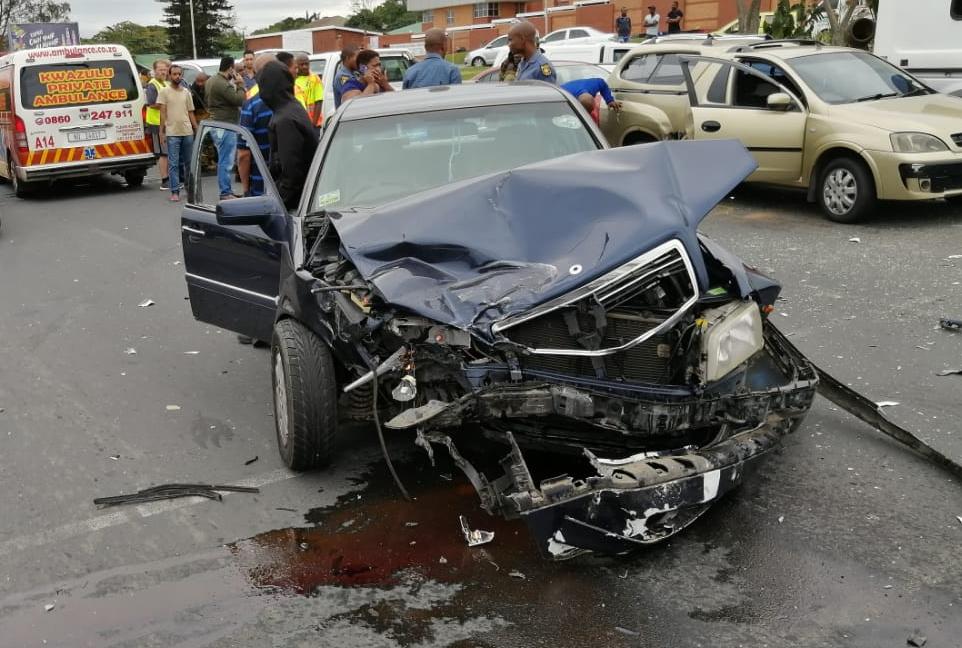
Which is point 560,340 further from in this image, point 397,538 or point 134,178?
point 134,178

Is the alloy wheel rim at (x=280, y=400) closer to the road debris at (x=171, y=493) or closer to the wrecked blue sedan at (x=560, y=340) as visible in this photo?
the wrecked blue sedan at (x=560, y=340)

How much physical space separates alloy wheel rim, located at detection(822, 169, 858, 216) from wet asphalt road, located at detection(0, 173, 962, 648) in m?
2.93

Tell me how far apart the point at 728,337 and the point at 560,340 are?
25.9 inches

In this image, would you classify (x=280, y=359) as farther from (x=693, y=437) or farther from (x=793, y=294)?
(x=793, y=294)

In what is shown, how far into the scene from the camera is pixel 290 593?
146 inches

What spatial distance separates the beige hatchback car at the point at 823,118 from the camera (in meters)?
9.24

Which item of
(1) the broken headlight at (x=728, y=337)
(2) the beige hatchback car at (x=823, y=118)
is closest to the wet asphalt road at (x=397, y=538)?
(1) the broken headlight at (x=728, y=337)

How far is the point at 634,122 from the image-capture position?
1162 centimetres

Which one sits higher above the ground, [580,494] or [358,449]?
[580,494]

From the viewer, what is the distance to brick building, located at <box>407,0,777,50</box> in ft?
152

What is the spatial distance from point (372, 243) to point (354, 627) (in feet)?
5.53

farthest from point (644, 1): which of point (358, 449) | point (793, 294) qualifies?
point (358, 449)

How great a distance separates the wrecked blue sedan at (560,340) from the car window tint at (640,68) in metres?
7.70

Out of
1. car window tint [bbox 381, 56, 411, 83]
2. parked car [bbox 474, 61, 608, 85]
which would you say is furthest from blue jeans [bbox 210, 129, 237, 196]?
car window tint [bbox 381, 56, 411, 83]
